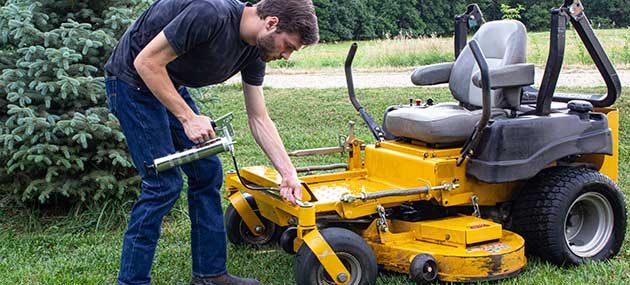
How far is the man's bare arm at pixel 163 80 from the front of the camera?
3.13m

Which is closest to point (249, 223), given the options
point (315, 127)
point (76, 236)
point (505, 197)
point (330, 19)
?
point (76, 236)

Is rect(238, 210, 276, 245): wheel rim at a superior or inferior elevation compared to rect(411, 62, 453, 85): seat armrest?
inferior

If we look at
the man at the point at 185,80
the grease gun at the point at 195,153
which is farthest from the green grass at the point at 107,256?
the grease gun at the point at 195,153

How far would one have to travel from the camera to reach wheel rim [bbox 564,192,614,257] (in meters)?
4.39

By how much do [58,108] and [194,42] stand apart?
2226 mm

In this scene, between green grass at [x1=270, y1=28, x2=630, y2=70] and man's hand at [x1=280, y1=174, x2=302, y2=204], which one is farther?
green grass at [x1=270, y1=28, x2=630, y2=70]

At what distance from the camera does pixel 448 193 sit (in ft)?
13.9

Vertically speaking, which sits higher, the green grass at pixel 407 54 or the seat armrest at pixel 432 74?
the seat armrest at pixel 432 74

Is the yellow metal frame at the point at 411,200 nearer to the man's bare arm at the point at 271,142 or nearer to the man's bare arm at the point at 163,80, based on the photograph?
the man's bare arm at the point at 271,142

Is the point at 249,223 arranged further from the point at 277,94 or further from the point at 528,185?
the point at 277,94

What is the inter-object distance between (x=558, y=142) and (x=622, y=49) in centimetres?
1239

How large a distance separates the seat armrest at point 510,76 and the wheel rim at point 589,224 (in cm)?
73

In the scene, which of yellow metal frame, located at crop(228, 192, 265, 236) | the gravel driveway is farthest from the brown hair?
the gravel driveway

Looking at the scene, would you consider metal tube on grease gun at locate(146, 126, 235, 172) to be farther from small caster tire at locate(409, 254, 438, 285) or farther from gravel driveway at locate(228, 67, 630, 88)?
gravel driveway at locate(228, 67, 630, 88)
